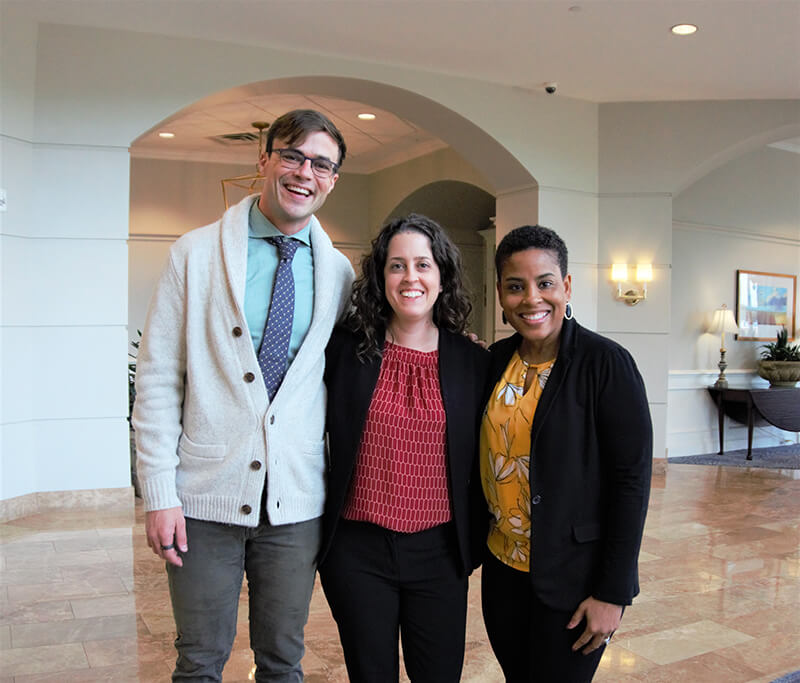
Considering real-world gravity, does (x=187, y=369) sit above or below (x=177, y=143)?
below

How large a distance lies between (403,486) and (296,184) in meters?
0.69

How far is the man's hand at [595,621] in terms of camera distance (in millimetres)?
1492

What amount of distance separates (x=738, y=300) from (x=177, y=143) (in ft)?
20.3

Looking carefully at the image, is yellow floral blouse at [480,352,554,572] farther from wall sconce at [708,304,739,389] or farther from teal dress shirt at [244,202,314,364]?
wall sconce at [708,304,739,389]

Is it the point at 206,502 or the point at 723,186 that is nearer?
the point at 206,502

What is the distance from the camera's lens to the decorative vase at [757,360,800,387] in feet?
25.5

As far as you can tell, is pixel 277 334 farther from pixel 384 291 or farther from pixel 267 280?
pixel 384 291

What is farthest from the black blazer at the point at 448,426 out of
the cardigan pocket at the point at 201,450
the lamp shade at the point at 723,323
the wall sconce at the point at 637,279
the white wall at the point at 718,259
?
the lamp shade at the point at 723,323

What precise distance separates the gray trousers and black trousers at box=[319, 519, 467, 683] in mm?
81

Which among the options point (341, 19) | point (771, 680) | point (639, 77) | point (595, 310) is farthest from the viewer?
point (595, 310)

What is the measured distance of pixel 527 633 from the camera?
63.4 inches

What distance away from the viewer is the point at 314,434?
1.68 m

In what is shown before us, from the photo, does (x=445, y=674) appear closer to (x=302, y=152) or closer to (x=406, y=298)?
(x=406, y=298)

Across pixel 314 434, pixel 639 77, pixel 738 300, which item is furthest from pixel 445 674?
pixel 738 300
